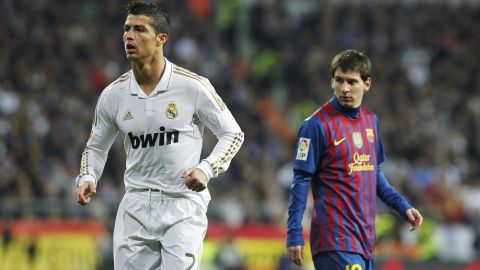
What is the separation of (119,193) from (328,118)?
9055mm

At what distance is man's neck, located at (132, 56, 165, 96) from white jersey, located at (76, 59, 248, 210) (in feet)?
0.11

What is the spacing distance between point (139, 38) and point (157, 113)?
0.46m

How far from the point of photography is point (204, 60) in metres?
19.6

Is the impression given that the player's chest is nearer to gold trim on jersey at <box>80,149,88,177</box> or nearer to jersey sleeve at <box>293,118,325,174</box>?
gold trim on jersey at <box>80,149,88,177</box>

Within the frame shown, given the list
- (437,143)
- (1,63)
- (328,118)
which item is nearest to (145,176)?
(328,118)

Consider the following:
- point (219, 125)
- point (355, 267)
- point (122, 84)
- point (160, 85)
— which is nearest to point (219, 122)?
point (219, 125)

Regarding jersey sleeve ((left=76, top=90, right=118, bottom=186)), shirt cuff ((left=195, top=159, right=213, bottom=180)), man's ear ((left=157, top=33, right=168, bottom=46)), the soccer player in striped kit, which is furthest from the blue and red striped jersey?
jersey sleeve ((left=76, top=90, right=118, bottom=186))

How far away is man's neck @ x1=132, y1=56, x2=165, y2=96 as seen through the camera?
6309 mm

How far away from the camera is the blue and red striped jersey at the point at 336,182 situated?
6555mm

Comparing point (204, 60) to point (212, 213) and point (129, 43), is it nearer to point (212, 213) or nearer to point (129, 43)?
point (212, 213)

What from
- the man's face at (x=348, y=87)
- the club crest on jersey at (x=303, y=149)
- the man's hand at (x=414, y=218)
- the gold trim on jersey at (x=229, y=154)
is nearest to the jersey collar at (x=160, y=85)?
the gold trim on jersey at (x=229, y=154)

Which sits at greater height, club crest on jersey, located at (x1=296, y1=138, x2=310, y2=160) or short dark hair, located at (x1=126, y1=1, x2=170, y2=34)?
short dark hair, located at (x1=126, y1=1, x2=170, y2=34)

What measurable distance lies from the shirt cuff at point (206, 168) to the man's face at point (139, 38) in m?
0.76

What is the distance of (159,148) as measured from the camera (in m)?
6.25
